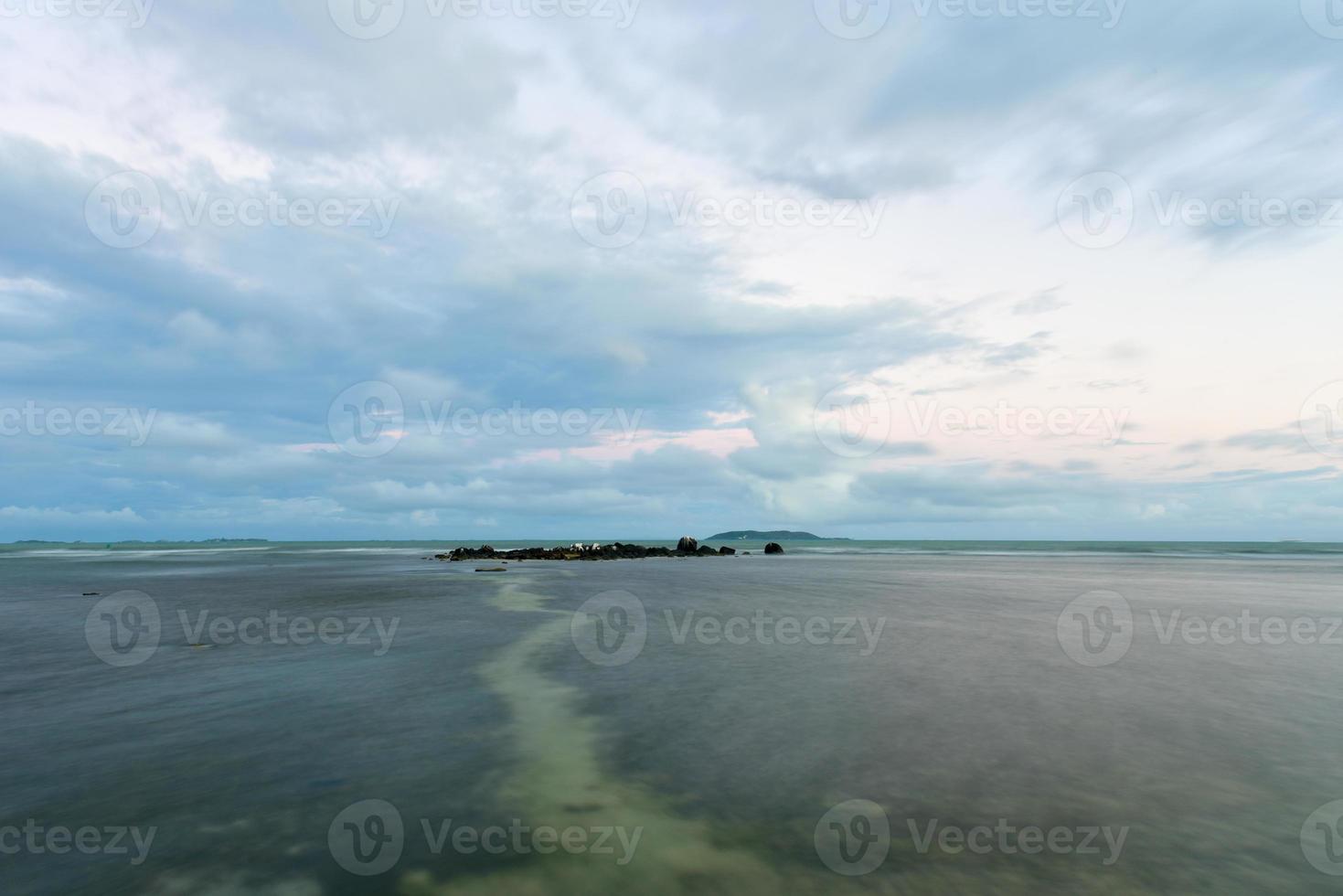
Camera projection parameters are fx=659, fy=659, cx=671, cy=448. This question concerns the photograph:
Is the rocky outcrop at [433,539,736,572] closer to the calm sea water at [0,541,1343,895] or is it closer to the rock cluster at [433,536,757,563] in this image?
the rock cluster at [433,536,757,563]

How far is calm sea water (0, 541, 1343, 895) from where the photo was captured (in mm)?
6262

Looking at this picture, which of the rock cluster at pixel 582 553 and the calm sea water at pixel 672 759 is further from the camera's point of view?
the rock cluster at pixel 582 553

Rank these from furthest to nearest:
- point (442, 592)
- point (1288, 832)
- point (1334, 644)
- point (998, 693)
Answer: point (442, 592) → point (1334, 644) → point (998, 693) → point (1288, 832)

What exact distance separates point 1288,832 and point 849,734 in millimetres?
4954

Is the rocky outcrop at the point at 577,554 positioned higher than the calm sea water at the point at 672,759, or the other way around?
the rocky outcrop at the point at 577,554

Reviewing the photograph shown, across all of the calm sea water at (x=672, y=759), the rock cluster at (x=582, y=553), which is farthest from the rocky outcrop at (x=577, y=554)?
the calm sea water at (x=672, y=759)

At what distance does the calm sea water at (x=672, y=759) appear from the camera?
6.26 m

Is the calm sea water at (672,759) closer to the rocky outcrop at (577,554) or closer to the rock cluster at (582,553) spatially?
the rocky outcrop at (577,554)

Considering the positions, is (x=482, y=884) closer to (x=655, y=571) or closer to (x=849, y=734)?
(x=849, y=734)

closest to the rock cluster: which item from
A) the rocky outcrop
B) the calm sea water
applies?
the rocky outcrop

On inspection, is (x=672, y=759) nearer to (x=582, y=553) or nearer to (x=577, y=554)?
(x=577, y=554)

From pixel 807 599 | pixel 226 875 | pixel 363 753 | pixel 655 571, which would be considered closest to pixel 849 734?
pixel 363 753

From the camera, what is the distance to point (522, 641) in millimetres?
18969

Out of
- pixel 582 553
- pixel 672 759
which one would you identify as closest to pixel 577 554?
pixel 582 553
